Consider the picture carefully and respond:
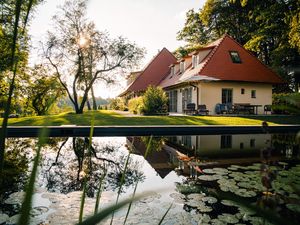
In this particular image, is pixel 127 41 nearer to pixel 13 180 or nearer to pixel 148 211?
pixel 13 180

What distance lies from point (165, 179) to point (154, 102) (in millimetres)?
13610

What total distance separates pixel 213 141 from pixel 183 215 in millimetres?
6202

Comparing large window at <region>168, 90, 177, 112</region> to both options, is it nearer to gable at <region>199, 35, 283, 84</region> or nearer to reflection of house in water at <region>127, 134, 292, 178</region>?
gable at <region>199, 35, 283, 84</region>

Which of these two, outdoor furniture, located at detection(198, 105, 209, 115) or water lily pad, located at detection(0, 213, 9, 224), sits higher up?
outdoor furniture, located at detection(198, 105, 209, 115)

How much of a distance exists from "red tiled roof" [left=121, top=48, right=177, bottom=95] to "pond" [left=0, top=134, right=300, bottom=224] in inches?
790

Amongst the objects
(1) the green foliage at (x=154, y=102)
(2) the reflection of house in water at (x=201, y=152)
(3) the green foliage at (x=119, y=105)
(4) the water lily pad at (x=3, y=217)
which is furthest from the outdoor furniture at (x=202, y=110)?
(3) the green foliage at (x=119, y=105)

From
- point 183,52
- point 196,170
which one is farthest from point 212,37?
point 196,170

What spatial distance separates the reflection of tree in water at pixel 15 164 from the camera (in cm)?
462

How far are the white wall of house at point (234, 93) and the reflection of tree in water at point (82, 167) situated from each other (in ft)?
40.4

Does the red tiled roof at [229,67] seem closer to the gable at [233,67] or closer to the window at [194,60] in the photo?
the gable at [233,67]

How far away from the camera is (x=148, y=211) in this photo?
3.52 meters

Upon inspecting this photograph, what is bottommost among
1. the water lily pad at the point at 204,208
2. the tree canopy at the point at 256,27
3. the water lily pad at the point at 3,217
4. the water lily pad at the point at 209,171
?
the water lily pad at the point at 209,171

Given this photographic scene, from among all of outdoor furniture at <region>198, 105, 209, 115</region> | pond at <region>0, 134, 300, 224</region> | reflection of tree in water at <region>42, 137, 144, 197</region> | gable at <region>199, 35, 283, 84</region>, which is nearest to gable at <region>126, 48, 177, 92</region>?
gable at <region>199, 35, 283, 84</region>

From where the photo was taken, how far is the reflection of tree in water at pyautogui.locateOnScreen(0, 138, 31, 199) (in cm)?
462
